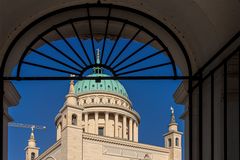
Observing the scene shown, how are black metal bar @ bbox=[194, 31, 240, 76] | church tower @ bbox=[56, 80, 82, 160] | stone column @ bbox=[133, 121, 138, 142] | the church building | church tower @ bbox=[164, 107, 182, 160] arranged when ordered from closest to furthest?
black metal bar @ bbox=[194, 31, 240, 76] < church tower @ bbox=[56, 80, 82, 160] < the church building < church tower @ bbox=[164, 107, 182, 160] < stone column @ bbox=[133, 121, 138, 142]

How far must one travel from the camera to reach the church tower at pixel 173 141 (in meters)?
83.2

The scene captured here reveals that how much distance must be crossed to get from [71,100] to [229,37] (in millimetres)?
65997

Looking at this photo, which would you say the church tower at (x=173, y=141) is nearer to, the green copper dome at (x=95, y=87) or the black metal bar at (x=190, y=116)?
the green copper dome at (x=95, y=87)

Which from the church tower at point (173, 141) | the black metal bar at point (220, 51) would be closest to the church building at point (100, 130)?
the church tower at point (173, 141)

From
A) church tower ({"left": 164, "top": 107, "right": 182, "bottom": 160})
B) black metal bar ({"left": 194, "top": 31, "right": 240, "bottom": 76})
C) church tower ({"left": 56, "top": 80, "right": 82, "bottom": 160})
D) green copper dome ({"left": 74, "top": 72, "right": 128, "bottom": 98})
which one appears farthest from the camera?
church tower ({"left": 164, "top": 107, "right": 182, "bottom": 160})

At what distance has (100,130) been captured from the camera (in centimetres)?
8156

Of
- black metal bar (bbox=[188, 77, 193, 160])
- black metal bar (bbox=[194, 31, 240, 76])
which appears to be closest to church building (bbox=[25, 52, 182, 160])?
black metal bar (bbox=[188, 77, 193, 160])

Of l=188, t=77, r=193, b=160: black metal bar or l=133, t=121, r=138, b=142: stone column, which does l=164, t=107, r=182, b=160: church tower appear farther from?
l=188, t=77, r=193, b=160: black metal bar

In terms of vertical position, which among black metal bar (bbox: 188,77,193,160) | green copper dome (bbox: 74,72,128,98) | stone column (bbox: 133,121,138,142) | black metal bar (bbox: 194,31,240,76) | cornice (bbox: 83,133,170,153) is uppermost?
green copper dome (bbox: 74,72,128,98)

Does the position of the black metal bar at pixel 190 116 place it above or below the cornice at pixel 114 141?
below

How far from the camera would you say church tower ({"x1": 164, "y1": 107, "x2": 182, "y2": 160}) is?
8319 cm

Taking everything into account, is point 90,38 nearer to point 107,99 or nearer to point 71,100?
point 71,100

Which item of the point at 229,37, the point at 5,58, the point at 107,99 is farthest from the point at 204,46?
the point at 107,99

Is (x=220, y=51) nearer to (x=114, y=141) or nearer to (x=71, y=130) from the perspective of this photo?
(x=71, y=130)
